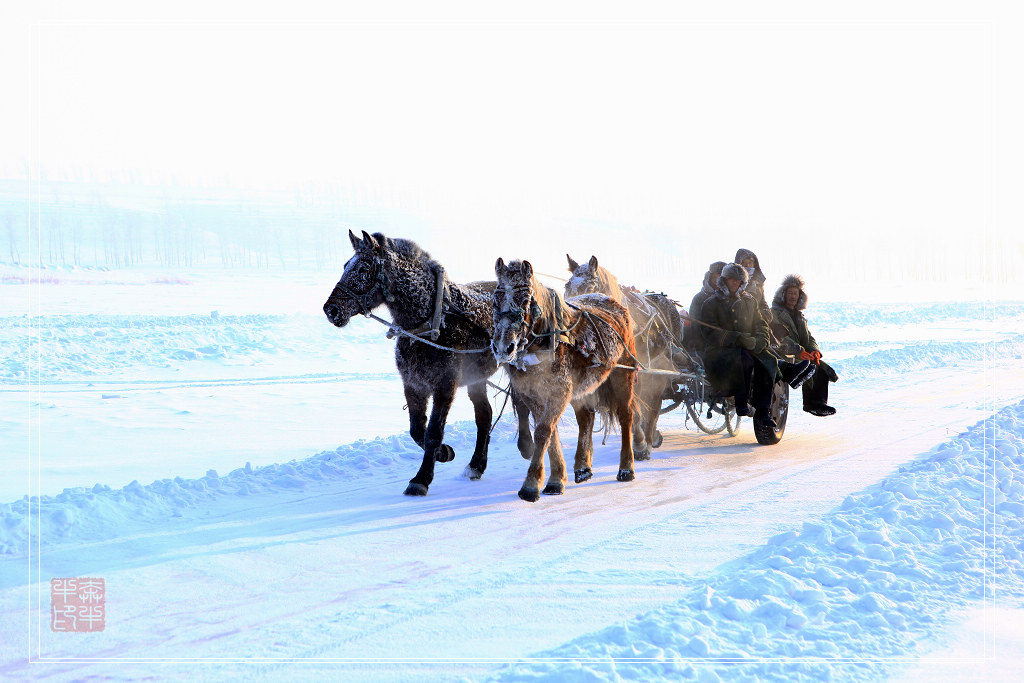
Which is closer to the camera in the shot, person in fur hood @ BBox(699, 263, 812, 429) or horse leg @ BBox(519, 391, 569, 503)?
horse leg @ BBox(519, 391, 569, 503)

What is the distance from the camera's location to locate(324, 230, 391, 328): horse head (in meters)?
6.52

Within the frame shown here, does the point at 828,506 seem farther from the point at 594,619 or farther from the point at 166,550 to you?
the point at 166,550

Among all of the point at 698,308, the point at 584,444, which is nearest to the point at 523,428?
the point at 584,444

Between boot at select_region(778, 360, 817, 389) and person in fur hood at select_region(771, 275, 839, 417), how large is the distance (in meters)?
0.17

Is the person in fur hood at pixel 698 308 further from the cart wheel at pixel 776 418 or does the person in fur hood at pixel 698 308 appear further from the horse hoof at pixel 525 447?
the horse hoof at pixel 525 447

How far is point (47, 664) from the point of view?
12.6 ft

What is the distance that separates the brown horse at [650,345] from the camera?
8.77 m

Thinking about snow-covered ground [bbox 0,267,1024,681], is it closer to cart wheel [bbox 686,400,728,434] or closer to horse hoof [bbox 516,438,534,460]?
cart wheel [bbox 686,400,728,434]

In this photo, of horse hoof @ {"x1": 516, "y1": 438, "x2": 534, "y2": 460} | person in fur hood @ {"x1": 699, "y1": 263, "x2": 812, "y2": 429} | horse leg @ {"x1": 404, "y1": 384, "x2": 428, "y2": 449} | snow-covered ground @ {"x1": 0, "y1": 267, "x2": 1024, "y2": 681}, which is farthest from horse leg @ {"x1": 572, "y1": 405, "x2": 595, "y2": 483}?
Result: person in fur hood @ {"x1": 699, "y1": 263, "x2": 812, "y2": 429}

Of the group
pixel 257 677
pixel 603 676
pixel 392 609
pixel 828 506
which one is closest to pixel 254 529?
pixel 392 609

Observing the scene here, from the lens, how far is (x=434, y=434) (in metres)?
6.85

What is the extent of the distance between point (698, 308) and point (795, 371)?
1337mm

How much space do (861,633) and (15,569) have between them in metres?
4.96

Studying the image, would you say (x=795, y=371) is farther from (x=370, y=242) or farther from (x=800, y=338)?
(x=370, y=242)
